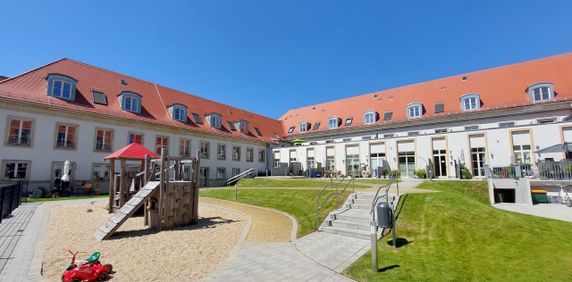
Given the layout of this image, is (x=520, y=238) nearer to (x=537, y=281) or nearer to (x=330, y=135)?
(x=537, y=281)

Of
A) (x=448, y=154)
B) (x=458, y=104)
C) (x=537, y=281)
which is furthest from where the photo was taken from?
(x=458, y=104)

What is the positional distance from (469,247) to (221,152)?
1238 inches

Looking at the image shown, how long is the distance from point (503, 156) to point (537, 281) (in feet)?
79.6

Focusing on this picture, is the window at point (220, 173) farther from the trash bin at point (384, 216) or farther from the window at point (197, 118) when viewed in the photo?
the trash bin at point (384, 216)

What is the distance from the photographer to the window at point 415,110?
32.7 meters

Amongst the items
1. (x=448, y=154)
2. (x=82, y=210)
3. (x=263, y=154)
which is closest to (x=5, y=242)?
(x=82, y=210)

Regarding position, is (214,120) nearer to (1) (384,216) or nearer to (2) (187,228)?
(2) (187,228)

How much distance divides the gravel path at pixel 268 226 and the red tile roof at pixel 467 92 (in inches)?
1017

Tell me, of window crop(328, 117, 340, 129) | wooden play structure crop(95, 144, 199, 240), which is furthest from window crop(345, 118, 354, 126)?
wooden play structure crop(95, 144, 199, 240)

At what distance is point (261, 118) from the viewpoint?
48.1 metres

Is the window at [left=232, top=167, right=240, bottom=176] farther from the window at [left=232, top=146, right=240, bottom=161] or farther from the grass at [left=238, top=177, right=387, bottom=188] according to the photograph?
the grass at [left=238, top=177, right=387, bottom=188]

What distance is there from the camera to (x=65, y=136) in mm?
23266

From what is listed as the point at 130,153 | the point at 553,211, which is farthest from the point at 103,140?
the point at 553,211

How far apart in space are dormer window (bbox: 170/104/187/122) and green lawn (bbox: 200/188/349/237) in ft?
50.1
